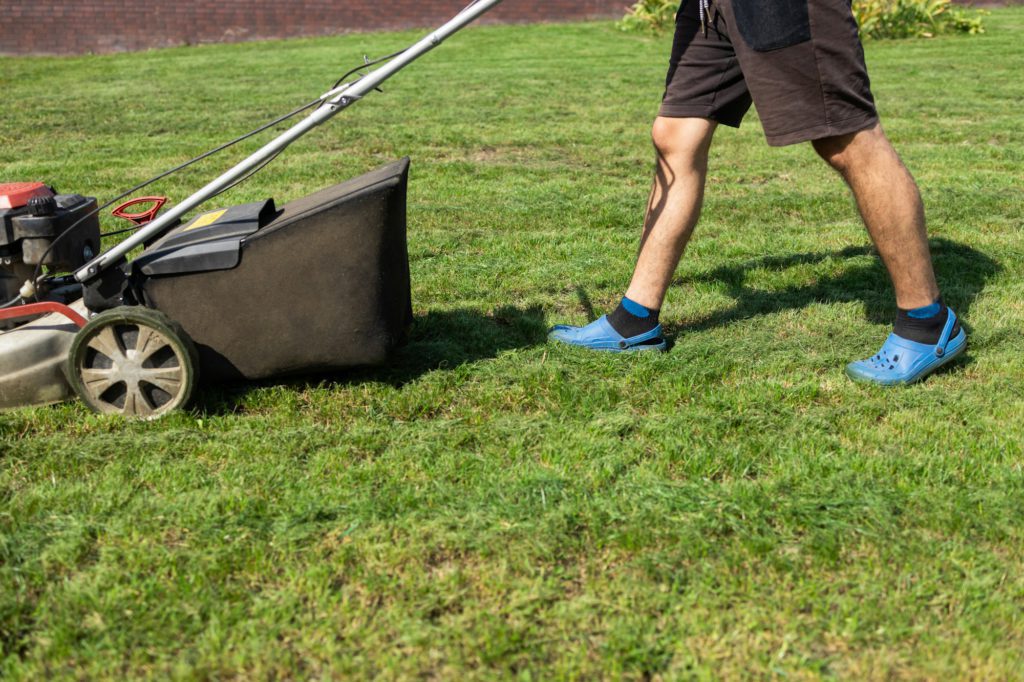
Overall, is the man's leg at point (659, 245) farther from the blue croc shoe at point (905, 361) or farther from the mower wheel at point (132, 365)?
the mower wheel at point (132, 365)

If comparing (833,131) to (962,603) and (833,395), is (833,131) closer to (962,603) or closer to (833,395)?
(833,395)

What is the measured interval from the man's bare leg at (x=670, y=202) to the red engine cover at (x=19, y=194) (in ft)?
5.98

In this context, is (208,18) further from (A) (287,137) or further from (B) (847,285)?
(A) (287,137)

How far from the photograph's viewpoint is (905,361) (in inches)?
116

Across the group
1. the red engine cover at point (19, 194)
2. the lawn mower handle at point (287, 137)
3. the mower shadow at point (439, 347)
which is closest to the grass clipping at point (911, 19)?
the mower shadow at point (439, 347)

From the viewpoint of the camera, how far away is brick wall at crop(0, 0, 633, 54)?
1567 centimetres

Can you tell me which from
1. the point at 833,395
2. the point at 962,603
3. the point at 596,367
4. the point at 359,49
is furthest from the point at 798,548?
the point at 359,49

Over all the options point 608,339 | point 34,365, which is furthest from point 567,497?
point 34,365

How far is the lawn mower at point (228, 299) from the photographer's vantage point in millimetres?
2674

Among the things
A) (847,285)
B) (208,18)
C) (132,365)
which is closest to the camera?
(132,365)

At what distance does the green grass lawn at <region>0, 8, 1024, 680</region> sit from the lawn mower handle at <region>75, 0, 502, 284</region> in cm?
44

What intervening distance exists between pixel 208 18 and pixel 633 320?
15016 millimetres

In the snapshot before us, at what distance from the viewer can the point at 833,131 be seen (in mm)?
2783

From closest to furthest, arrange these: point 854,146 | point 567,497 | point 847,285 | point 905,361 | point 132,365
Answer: point 567,497 → point 132,365 → point 854,146 → point 905,361 → point 847,285
